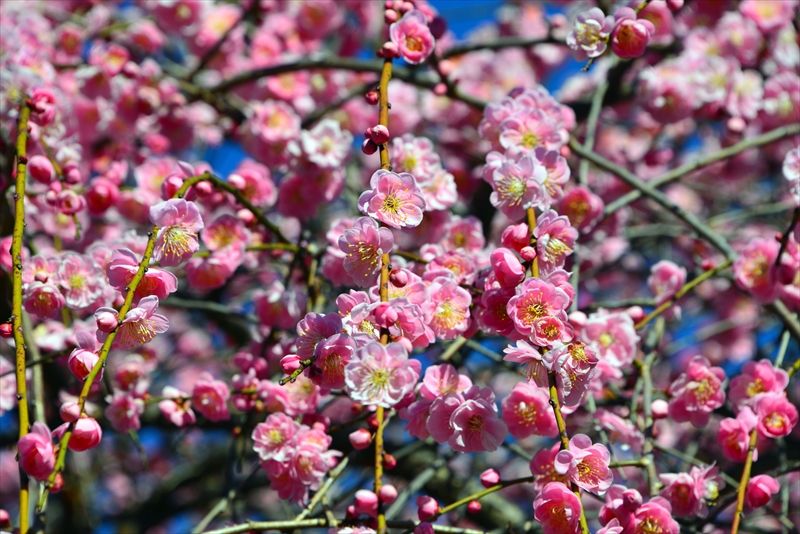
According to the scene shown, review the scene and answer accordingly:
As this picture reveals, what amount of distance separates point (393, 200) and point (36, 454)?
2.05 ft

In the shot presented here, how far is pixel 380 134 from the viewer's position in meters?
1.20

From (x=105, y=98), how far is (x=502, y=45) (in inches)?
47.3

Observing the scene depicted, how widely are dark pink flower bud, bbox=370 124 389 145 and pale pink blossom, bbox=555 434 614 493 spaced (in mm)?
540

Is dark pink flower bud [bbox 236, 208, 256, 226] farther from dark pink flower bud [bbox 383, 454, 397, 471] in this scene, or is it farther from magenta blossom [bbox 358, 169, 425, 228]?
dark pink flower bud [bbox 383, 454, 397, 471]

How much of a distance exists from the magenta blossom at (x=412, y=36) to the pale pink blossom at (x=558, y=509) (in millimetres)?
843

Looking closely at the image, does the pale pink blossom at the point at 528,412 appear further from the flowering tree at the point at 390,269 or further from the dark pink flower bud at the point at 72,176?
the dark pink flower bud at the point at 72,176

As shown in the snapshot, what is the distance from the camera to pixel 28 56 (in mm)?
1944

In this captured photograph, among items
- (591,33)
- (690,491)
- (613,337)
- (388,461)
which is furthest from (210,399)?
(591,33)

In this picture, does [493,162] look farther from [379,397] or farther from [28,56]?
[28,56]

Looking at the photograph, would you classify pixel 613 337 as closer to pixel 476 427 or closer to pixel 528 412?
pixel 528 412

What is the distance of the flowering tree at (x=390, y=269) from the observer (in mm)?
1143

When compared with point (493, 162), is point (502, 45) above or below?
above

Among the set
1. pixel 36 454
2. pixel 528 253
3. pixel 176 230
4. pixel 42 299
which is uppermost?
pixel 528 253

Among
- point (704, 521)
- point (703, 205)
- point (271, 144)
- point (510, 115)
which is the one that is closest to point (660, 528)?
point (704, 521)
